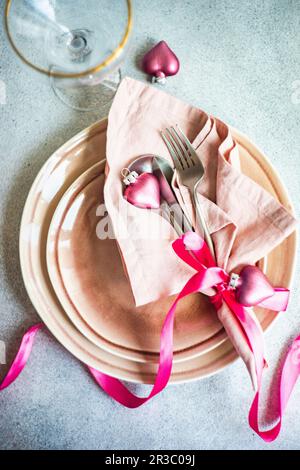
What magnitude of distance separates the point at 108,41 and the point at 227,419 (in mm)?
504

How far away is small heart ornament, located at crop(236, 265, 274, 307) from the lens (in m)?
0.46

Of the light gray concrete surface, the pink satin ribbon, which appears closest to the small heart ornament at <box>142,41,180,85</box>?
the light gray concrete surface

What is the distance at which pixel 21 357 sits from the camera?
0.57 m

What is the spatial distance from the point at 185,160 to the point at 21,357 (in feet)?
1.08

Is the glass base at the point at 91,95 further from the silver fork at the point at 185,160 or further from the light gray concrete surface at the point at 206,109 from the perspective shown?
the silver fork at the point at 185,160

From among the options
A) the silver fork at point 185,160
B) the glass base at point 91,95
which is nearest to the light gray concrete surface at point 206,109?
the glass base at point 91,95

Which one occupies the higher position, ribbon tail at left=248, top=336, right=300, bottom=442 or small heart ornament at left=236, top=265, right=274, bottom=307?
small heart ornament at left=236, top=265, right=274, bottom=307

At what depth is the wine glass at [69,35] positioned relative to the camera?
0.50 m

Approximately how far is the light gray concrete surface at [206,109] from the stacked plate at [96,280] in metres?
0.08

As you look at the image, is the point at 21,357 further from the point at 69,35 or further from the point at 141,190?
the point at 69,35

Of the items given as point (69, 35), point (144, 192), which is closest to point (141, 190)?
point (144, 192)

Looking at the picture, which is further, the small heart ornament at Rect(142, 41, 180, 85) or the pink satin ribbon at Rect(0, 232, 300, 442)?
the small heart ornament at Rect(142, 41, 180, 85)

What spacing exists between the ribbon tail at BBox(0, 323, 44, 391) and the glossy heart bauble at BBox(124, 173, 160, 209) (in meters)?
0.21

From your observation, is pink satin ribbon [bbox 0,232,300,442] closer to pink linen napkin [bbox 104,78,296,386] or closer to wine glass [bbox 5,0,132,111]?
pink linen napkin [bbox 104,78,296,386]
